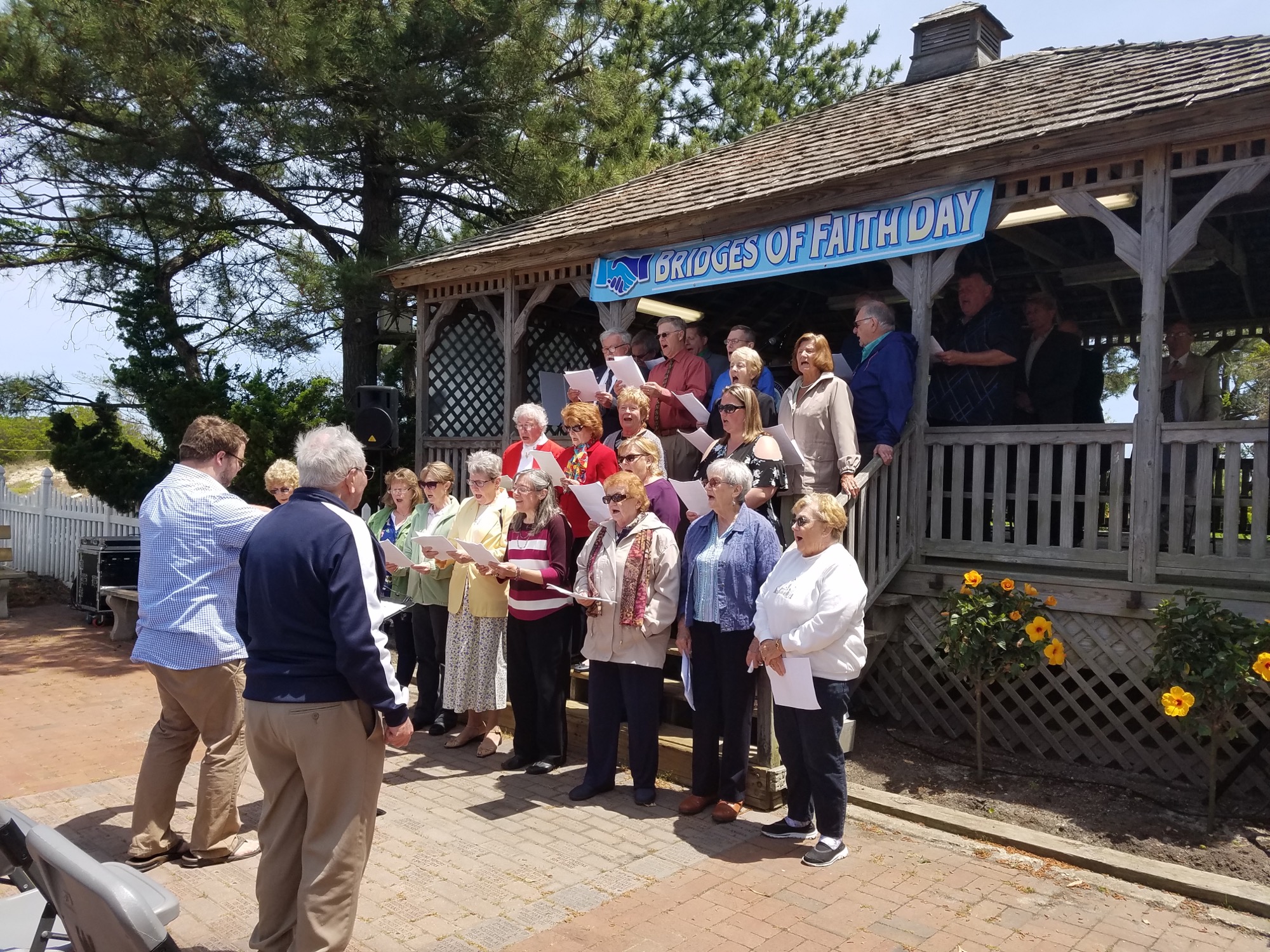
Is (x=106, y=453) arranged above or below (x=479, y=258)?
below

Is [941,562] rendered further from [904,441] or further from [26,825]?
[26,825]

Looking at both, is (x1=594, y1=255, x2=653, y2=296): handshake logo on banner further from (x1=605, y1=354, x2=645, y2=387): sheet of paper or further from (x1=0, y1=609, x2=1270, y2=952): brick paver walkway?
(x1=0, y1=609, x2=1270, y2=952): brick paver walkway

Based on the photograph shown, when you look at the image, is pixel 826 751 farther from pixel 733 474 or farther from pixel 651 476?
pixel 651 476

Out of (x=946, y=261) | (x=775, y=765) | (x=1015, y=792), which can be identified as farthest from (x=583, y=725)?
(x=946, y=261)

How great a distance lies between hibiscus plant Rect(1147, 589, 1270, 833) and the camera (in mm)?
4875

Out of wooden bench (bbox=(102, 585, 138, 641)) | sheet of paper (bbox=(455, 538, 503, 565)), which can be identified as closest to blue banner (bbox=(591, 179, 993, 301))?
sheet of paper (bbox=(455, 538, 503, 565))

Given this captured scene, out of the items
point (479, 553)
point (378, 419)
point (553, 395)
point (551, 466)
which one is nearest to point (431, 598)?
point (479, 553)

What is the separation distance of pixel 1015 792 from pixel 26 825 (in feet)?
16.8

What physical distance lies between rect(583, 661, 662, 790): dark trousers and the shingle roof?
4026mm

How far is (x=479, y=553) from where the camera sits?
5742 mm

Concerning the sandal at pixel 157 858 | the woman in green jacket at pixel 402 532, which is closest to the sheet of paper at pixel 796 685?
the sandal at pixel 157 858

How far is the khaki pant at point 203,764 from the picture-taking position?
4535 mm

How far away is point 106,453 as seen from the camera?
12.5 metres

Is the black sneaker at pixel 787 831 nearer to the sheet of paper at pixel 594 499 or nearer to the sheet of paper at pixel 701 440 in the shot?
the sheet of paper at pixel 594 499
